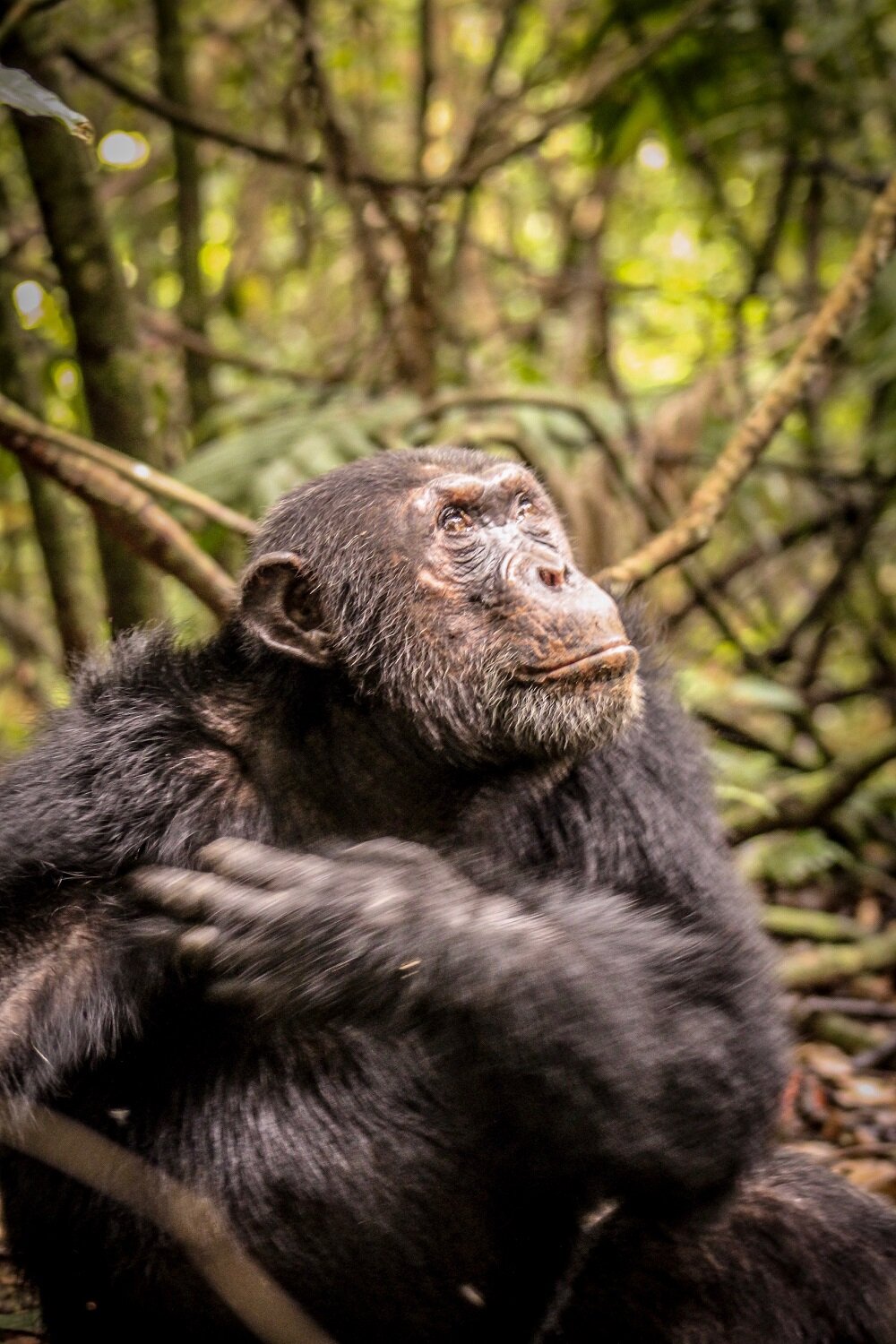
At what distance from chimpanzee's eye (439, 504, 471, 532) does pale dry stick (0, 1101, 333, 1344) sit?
6.47ft

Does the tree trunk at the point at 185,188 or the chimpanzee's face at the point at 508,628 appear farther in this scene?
the tree trunk at the point at 185,188

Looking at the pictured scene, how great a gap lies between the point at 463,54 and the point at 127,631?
9.20 m

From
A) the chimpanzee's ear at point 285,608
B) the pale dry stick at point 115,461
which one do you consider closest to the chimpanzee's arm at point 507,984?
the chimpanzee's ear at point 285,608

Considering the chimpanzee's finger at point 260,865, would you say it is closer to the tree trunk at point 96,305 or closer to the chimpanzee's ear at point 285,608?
the chimpanzee's ear at point 285,608

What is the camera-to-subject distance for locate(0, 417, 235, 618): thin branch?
17.0ft

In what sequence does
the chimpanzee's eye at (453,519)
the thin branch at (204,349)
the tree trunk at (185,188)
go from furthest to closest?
the thin branch at (204,349), the tree trunk at (185,188), the chimpanzee's eye at (453,519)

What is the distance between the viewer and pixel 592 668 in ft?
11.7

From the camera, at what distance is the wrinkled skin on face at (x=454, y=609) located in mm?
3611

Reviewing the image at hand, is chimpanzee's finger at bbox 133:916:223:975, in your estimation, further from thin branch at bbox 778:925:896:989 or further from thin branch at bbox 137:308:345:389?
thin branch at bbox 137:308:345:389

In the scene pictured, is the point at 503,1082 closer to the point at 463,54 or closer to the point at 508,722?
the point at 508,722

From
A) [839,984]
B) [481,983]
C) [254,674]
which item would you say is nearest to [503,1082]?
[481,983]

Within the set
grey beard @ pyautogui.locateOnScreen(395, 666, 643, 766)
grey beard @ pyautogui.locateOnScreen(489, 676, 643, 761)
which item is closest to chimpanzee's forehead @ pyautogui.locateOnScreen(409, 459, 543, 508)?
grey beard @ pyautogui.locateOnScreen(395, 666, 643, 766)

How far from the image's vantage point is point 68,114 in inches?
124

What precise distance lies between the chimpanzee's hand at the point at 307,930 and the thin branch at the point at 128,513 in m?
2.34
